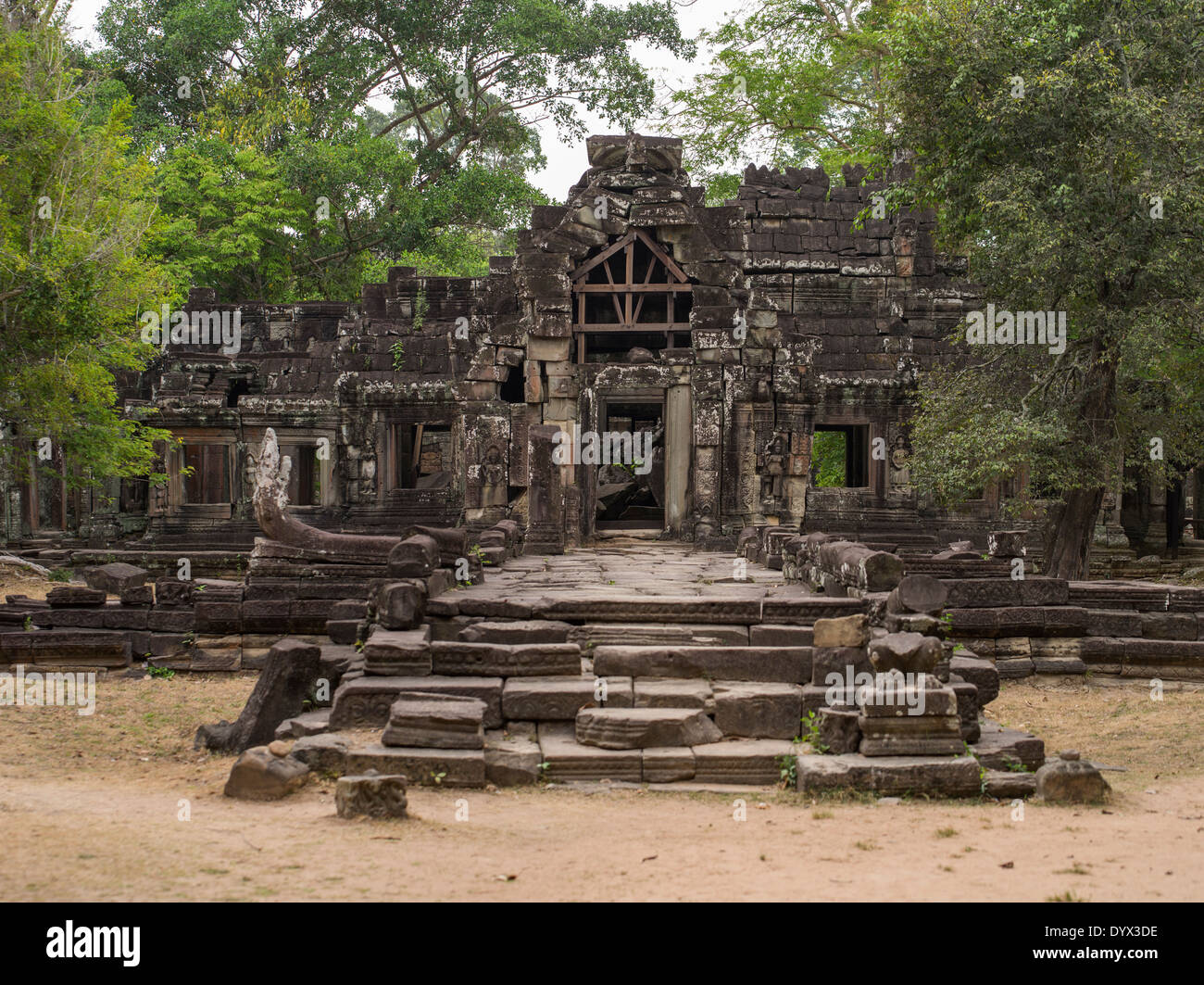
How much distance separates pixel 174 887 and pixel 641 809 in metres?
2.95

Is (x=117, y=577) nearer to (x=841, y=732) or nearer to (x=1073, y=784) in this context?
(x=841, y=732)

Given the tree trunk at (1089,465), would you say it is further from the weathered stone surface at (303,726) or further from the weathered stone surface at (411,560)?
the weathered stone surface at (303,726)

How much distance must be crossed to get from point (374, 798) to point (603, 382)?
11.8 m

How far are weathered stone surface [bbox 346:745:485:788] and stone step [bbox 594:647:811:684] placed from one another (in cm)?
169

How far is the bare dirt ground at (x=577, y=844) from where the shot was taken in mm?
5563

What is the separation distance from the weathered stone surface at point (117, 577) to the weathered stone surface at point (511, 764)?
22.7 ft

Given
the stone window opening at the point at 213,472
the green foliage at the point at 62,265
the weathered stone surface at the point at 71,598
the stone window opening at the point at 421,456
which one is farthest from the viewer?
the stone window opening at the point at 421,456

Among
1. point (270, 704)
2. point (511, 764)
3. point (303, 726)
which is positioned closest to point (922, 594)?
point (511, 764)

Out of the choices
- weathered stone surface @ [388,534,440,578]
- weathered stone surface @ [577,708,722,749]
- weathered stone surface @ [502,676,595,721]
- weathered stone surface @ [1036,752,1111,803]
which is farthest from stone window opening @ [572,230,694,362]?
weathered stone surface @ [1036,752,1111,803]

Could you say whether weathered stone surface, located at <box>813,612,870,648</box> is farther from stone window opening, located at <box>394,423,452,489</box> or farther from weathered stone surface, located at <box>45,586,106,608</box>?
stone window opening, located at <box>394,423,452,489</box>

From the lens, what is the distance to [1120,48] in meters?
15.5

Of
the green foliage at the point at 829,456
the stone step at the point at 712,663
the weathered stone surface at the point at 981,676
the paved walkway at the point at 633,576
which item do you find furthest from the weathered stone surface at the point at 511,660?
the green foliage at the point at 829,456

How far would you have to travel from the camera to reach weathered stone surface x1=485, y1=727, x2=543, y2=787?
782cm
